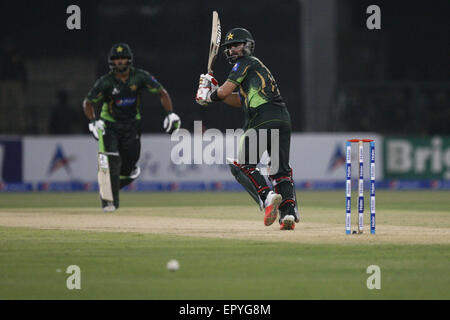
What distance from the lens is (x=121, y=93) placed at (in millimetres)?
13602

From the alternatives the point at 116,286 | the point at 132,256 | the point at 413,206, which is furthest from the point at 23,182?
the point at 116,286

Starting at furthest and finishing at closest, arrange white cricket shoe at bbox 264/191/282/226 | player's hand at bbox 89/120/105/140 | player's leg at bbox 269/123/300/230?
1. player's hand at bbox 89/120/105/140
2. player's leg at bbox 269/123/300/230
3. white cricket shoe at bbox 264/191/282/226

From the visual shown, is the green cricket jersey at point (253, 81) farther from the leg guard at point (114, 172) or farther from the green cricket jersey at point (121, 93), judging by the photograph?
the leg guard at point (114, 172)

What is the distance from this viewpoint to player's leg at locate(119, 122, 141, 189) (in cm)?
1400

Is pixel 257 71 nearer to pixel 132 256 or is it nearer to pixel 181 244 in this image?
pixel 181 244

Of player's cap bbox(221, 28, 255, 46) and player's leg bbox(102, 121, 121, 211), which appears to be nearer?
player's cap bbox(221, 28, 255, 46)

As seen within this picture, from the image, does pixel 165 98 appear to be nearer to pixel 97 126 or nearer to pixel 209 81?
pixel 97 126

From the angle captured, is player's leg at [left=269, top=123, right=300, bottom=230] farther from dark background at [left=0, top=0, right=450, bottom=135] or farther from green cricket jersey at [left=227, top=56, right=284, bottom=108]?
dark background at [left=0, top=0, right=450, bottom=135]

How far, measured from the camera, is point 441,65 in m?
24.6

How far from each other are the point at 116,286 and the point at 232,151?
13.4 meters

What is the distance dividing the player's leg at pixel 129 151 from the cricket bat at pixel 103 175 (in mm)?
446

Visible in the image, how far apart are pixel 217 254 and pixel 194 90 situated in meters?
13.9

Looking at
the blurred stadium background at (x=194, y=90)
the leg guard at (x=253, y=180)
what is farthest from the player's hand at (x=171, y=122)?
the blurred stadium background at (x=194, y=90)

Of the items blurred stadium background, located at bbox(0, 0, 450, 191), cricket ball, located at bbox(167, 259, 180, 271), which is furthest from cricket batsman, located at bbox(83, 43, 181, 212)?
blurred stadium background, located at bbox(0, 0, 450, 191)
